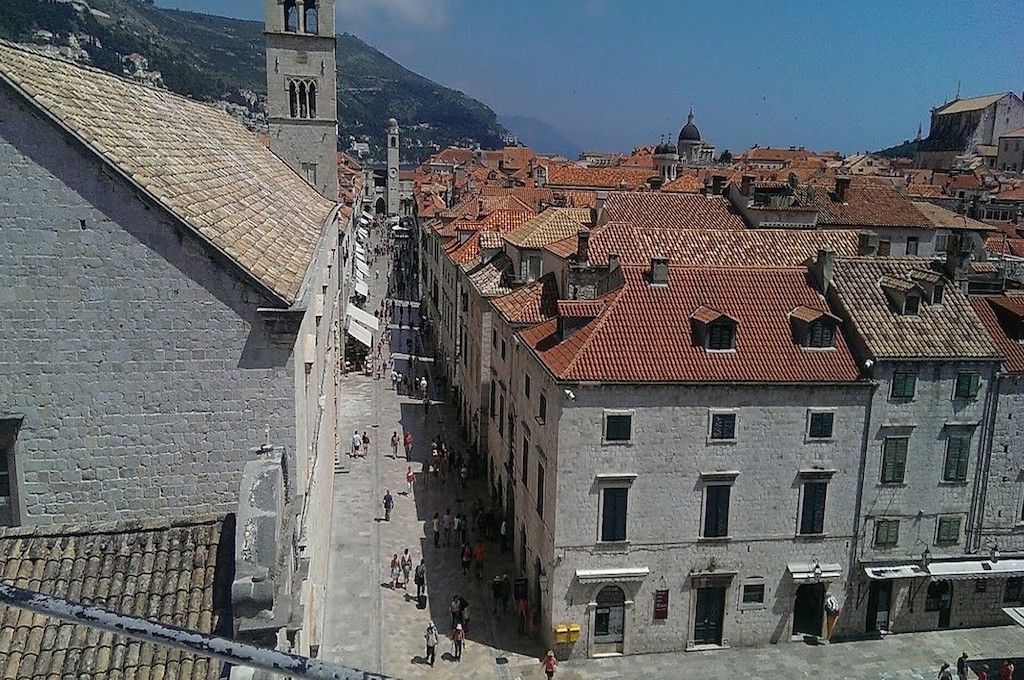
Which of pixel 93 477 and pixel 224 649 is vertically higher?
pixel 224 649

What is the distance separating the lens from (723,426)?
85.0 ft

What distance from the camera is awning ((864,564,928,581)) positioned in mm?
27203

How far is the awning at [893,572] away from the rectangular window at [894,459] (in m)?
2.85

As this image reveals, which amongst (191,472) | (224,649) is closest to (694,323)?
(191,472)

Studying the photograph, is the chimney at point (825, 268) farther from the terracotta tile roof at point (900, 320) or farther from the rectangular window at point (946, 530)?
the rectangular window at point (946, 530)

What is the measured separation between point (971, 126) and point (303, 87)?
151 meters

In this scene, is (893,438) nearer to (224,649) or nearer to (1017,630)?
(1017,630)

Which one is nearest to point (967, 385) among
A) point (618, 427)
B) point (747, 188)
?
point (618, 427)

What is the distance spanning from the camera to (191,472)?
12953 mm

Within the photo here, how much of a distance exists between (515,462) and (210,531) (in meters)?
20.5

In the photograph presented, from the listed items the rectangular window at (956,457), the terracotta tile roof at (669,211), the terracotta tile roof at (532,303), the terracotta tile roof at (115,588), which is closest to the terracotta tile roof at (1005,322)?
the rectangular window at (956,457)

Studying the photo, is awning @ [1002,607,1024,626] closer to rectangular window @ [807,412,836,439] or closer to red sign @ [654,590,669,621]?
rectangular window @ [807,412,836,439]

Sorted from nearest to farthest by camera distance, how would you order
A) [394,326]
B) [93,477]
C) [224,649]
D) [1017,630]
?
[224,649] < [93,477] < [1017,630] < [394,326]

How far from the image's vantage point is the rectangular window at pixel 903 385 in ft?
87.6
